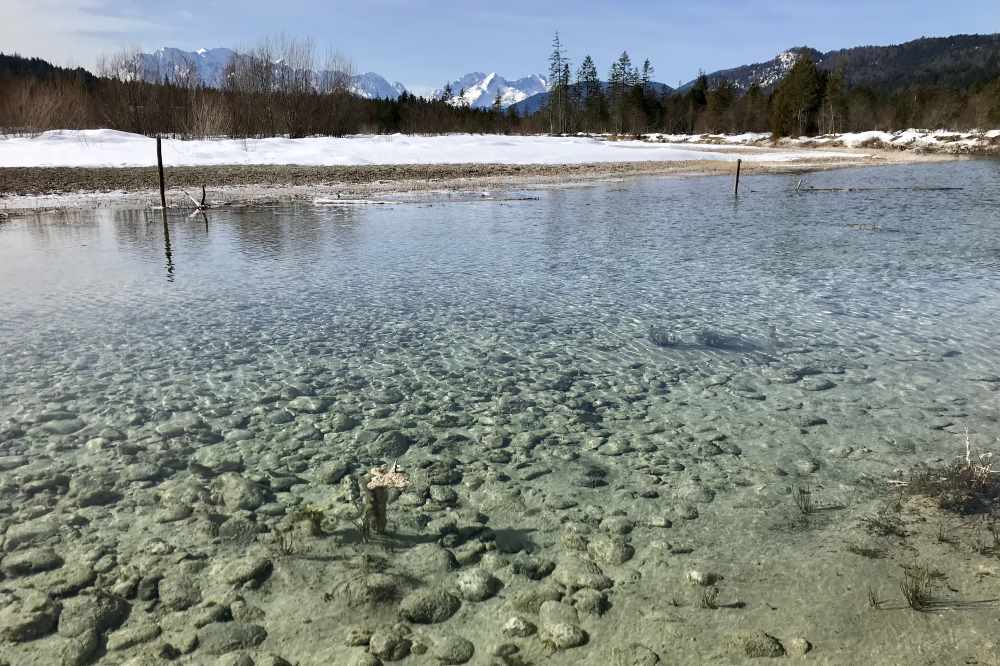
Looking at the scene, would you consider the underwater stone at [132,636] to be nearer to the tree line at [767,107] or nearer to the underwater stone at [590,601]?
the underwater stone at [590,601]

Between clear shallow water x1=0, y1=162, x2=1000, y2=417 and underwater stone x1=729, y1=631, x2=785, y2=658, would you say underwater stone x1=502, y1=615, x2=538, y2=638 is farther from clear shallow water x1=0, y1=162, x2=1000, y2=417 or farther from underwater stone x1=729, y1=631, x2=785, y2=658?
clear shallow water x1=0, y1=162, x2=1000, y2=417

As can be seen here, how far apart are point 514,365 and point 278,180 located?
2619 centimetres

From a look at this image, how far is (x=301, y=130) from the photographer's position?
5078 cm

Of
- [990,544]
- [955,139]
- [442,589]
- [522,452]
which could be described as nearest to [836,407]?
[990,544]

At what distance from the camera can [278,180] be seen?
100.0 ft

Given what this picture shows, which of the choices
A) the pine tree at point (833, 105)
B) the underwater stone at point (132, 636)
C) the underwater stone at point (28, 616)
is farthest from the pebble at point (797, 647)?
the pine tree at point (833, 105)

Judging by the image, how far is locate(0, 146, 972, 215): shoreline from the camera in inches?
968

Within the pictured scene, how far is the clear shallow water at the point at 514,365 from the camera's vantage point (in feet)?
16.4

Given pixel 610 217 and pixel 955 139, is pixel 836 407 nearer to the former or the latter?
pixel 610 217

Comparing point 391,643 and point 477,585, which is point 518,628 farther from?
point 391,643

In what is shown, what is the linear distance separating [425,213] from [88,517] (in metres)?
Answer: 17.1

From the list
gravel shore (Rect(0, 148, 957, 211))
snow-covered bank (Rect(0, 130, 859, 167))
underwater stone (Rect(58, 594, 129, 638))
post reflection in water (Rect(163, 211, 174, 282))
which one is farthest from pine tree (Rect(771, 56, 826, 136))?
underwater stone (Rect(58, 594, 129, 638))

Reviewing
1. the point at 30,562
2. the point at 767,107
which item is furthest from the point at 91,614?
the point at 767,107

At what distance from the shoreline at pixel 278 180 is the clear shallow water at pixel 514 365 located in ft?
34.9
